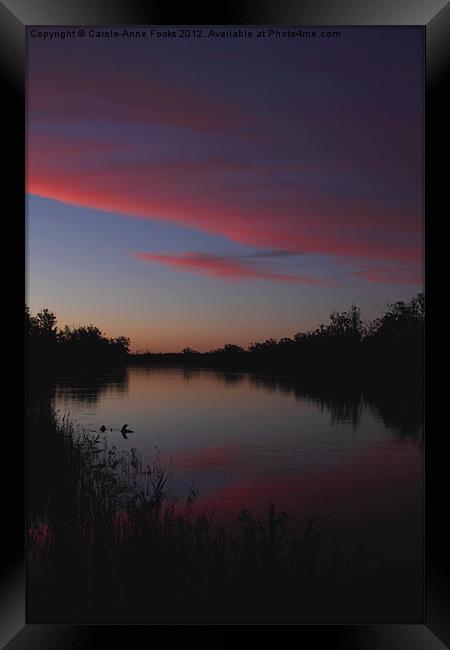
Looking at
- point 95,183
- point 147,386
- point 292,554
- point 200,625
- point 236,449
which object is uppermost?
point 95,183

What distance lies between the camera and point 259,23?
100 inches

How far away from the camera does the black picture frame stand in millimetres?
2484

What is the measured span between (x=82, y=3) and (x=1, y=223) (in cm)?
105

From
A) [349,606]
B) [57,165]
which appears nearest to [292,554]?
[349,606]

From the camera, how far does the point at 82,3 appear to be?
247 cm

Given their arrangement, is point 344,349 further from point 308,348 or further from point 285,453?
point 285,453

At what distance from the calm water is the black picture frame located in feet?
0.88

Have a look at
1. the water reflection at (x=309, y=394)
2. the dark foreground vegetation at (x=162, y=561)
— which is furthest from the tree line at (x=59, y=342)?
the dark foreground vegetation at (x=162, y=561)

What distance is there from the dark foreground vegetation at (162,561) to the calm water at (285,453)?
3.1 inches

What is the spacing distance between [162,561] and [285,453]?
2.75 feet

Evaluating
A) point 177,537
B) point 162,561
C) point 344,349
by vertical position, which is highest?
point 344,349

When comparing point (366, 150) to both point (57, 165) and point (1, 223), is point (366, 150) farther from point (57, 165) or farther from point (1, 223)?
point (1, 223)

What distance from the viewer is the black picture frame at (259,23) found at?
8.15ft

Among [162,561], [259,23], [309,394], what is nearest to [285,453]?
[309,394]
